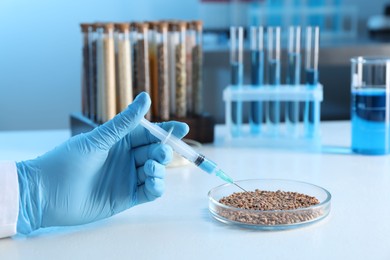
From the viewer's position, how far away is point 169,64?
1836 mm

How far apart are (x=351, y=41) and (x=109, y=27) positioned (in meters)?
2.38

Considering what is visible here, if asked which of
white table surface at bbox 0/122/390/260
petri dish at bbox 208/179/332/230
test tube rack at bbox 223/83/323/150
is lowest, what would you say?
white table surface at bbox 0/122/390/260

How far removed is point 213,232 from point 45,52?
9.48 feet

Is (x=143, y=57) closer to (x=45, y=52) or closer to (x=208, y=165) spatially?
(x=208, y=165)

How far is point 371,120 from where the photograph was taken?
1.65 meters

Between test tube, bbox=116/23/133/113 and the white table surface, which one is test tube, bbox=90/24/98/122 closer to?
test tube, bbox=116/23/133/113

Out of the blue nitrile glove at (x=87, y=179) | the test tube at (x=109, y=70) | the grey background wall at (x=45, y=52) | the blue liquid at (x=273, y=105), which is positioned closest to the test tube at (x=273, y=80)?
the blue liquid at (x=273, y=105)

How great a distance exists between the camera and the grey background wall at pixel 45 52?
3660mm

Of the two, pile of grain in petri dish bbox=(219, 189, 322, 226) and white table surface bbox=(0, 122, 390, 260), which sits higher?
pile of grain in petri dish bbox=(219, 189, 322, 226)

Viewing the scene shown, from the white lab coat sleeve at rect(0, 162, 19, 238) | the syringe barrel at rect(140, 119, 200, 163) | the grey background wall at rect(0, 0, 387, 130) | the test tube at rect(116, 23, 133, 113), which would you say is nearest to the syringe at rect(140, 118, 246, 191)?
the syringe barrel at rect(140, 119, 200, 163)

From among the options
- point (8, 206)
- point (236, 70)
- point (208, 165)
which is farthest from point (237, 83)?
point (8, 206)

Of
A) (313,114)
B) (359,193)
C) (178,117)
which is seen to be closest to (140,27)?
(178,117)

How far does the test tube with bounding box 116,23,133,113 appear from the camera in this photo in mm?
1759

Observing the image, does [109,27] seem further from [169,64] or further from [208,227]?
[208,227]
